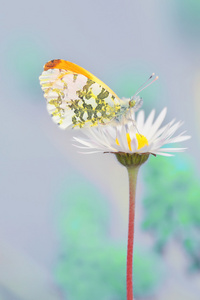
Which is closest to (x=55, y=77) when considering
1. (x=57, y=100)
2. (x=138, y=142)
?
(x=57, y=100)

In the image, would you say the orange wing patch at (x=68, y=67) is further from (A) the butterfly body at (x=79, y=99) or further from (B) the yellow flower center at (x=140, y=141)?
(B) the yellow flower center at (x=140, y=141)

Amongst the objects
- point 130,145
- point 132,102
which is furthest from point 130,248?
point 132,102

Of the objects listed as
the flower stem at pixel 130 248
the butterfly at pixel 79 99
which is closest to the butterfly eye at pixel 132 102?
the butterfly at pixel 79 99

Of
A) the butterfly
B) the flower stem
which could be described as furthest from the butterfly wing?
the flower stem

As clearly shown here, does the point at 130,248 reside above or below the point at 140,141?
below

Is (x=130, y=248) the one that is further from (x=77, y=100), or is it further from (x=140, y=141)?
(x=77, y=100)

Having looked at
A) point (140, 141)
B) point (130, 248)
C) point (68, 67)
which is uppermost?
point (68, 67)
